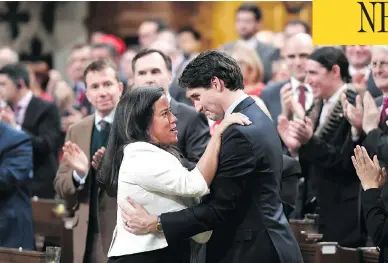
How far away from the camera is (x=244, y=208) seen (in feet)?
16.0

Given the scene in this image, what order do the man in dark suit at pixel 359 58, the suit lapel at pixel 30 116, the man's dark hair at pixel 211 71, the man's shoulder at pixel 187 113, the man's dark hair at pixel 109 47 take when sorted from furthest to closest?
the man's dark hair at pixel 109 47 < the suit lapel at pixel 30 116 < the man in dark suit at pixel 359 58 < the man's shoulder at pixel 187 113 < the man's dark hair at pixel 211 71

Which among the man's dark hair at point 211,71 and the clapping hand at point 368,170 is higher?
the man's dark hair at point 211,71

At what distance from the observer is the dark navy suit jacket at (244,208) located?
482 centimetres

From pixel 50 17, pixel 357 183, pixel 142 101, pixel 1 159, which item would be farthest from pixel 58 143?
pixel 50 17

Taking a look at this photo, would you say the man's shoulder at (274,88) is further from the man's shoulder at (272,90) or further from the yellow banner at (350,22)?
the yellow banner at (350,22)

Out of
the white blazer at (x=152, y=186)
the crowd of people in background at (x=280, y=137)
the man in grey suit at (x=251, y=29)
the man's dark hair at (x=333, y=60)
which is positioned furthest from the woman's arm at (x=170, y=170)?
Result: the man in grey suit at (x=251, y=29)

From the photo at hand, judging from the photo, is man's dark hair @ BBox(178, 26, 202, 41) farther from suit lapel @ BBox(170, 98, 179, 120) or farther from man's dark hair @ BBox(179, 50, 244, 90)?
man's dark hair @ BBox(179, 50, 244, 90)

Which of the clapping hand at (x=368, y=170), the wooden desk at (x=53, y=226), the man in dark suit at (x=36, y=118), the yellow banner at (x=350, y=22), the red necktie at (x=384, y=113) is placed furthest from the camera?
the man in dark suit at (x=36, y=118)

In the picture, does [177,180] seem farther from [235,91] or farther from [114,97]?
[114,97]

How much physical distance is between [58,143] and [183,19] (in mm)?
4930

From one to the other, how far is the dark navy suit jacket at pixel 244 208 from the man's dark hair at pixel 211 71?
0.52 feet

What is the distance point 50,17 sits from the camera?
14328 mm

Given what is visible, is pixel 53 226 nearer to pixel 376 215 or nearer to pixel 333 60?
pixel 333 60

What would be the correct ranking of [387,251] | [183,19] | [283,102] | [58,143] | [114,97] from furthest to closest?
[183,19], [58,143], [283,102], [114,97], [387,251]
